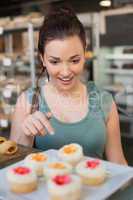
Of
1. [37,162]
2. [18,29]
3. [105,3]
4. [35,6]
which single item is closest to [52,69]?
[37,162]

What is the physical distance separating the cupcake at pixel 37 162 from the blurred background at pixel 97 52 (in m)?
2.15

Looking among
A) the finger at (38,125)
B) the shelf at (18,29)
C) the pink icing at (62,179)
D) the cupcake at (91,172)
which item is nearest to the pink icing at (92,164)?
the cupcake at (91,172)

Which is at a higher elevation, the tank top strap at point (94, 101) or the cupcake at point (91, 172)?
the tank top strap at point (94, 101)

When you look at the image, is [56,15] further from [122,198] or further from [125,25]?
[125,25]

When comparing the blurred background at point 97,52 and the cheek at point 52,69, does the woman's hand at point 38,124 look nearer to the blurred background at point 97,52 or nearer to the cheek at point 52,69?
the cheek at point 52,69

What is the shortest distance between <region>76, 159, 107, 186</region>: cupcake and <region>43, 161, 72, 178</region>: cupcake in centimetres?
3

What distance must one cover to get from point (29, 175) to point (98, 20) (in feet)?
7.94

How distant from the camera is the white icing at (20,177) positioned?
878 millimetres

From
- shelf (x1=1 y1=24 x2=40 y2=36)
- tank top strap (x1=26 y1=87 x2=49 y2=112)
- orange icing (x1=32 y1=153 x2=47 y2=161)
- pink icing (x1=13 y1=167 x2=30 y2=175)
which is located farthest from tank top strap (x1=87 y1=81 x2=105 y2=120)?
shelf (x1=1 y1=24 x2=40 y2=36)


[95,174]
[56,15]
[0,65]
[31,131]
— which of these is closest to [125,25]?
[0,65]

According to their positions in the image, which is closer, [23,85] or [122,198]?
[122,198]

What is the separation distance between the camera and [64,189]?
805 millimetres

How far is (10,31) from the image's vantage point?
369 cm

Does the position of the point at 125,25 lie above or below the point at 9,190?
above
